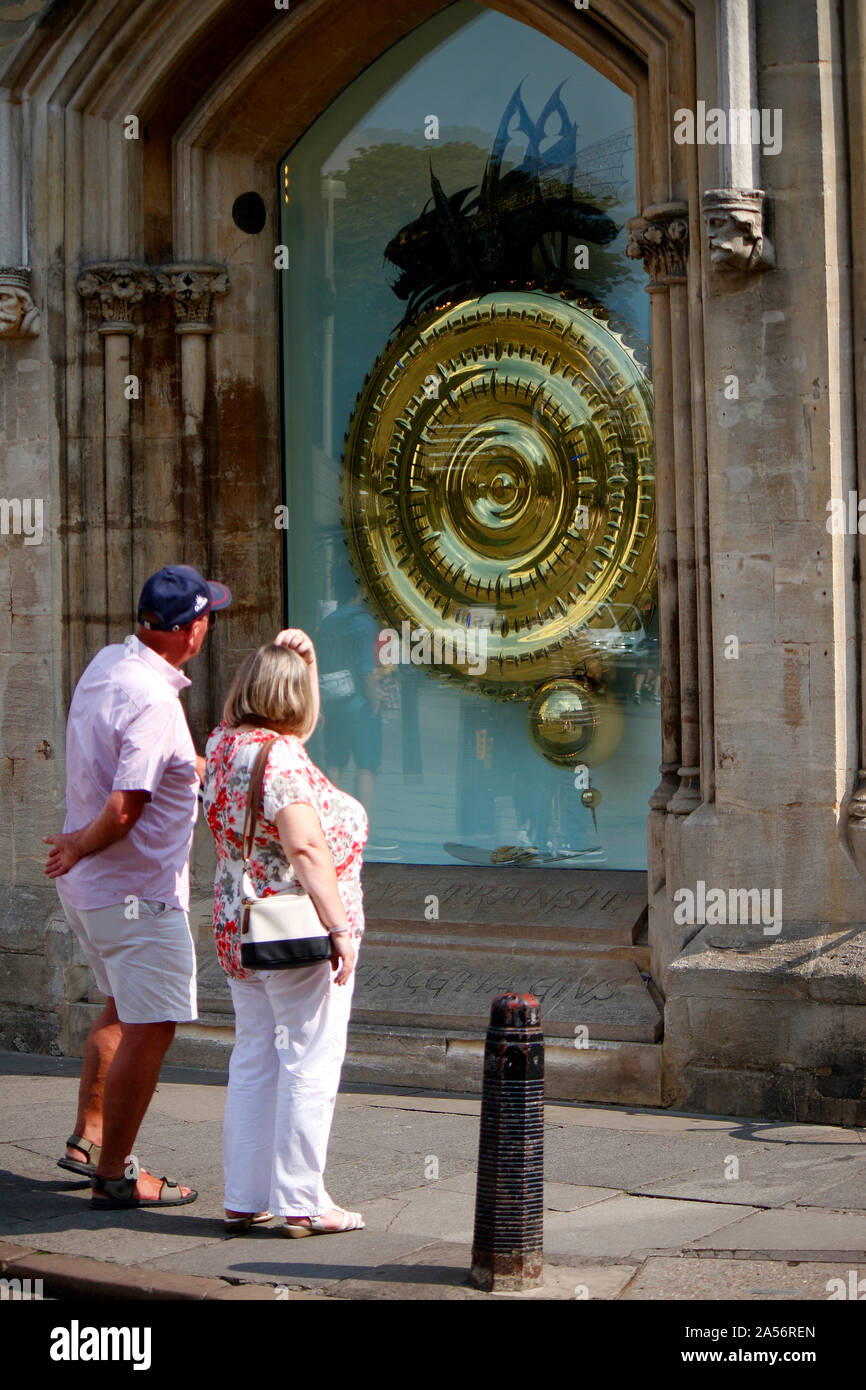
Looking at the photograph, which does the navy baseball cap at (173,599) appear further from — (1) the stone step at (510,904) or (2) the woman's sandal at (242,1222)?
(1) the stone step at (510,904)

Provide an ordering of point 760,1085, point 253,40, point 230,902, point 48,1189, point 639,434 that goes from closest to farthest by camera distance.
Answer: point 230,902
point 48,1189
point 760,1085
point 639,434
point 253,40

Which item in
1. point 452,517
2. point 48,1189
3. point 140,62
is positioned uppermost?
point 140,62

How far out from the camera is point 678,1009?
6.21 meters

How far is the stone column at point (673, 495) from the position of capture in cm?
654

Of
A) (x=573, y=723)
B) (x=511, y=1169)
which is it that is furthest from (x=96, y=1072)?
(x=573, y=723)

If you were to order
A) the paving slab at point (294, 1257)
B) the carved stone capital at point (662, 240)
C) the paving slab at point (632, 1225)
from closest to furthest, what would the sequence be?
1. the paving slab at point (294, 1257)
2. the paving slab at point (632, 1225)
3. the carved stone capital at point (662, 240)

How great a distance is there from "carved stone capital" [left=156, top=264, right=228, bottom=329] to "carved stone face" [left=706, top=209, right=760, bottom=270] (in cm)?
289

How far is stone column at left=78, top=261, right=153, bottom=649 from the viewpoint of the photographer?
8.05m

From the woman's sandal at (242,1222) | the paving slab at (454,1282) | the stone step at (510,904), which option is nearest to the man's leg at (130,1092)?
the woman's sandal at (242,1222)

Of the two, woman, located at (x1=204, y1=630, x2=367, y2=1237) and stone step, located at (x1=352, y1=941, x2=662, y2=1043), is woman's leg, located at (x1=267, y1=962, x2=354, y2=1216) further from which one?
stone step, located at (x1=352, y1=941, x2=662, y2=1043)

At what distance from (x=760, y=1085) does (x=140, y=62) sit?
5.34 meters

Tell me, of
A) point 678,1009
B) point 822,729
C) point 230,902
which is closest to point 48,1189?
point 230,902

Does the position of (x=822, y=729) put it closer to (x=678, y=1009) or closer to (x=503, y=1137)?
(x=678, y=1009)

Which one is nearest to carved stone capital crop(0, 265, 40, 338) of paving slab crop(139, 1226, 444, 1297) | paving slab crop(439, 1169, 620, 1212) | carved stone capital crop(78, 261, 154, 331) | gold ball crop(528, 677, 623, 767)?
carved stone capital crop(78, 261, 154, 331)
